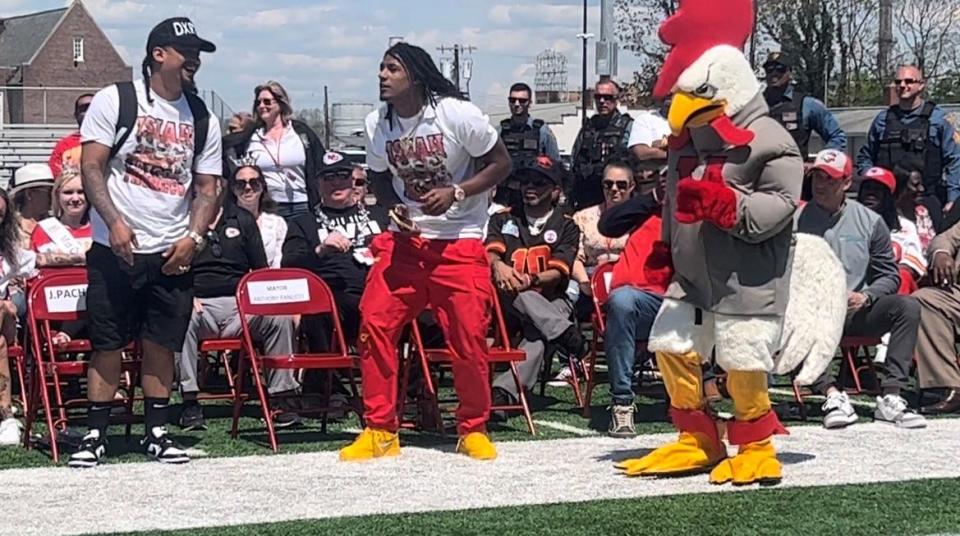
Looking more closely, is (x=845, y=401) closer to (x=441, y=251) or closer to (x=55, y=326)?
(x=441, y=251)

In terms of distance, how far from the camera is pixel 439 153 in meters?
7.39

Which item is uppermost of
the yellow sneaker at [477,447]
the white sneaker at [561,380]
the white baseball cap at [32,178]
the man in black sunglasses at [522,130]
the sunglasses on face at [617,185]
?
the man in black sunglasses at [522,130]

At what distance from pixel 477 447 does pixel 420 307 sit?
0.80m

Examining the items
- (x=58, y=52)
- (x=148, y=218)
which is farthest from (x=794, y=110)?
(x=58, y=52)

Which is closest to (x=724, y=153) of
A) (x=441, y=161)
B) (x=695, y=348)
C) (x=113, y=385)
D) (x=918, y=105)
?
(x=695, y=348)

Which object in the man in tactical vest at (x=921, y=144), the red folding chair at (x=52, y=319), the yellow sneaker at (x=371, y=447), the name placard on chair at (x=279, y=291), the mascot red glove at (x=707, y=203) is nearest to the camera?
the mascot red glove at (x=707, y=203)

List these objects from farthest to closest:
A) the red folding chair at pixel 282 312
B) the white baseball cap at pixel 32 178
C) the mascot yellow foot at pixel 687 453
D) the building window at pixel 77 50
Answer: the building window at pixel 77 50 → the white baseball cap at pixel 32 178 → the red folding chair at pixel 282 312 → the mascot yellow foot at pixel 687 453

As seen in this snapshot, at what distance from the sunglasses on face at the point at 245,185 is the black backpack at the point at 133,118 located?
2.16 meters

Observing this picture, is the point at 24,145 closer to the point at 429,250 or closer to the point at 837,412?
the point at 429,250

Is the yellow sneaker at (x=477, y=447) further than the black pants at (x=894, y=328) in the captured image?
No

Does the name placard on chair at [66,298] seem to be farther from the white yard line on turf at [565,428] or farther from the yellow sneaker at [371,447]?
the white yard line on turf at [565,428]

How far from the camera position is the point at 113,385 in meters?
7.20

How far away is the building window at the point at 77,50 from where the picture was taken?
76.9 m

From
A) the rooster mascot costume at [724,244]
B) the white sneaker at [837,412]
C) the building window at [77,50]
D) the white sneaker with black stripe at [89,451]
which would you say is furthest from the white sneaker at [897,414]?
the building window at [77,50]
